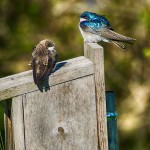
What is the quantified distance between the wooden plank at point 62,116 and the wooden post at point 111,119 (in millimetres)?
399

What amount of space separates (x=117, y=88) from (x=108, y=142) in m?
4.03

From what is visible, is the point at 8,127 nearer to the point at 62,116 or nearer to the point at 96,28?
the point at 62,116

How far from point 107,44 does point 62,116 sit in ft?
14.9

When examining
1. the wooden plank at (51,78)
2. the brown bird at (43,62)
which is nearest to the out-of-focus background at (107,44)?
the brown bird at (43,62)

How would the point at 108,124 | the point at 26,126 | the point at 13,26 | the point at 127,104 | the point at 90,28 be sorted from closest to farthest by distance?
the point at 26,126 → the point at 108,124 → the point at 90,28 → the point at 13,26 → the point at 127,104

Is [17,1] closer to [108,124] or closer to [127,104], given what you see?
[127,104]

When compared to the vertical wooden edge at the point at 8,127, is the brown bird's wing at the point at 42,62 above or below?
above

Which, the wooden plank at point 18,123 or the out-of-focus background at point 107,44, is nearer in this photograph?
the wooden plank at point 18,123

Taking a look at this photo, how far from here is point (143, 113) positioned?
9.05m

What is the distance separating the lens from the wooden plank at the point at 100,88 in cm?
444

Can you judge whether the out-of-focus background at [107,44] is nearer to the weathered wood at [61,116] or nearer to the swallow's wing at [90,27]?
the swallow's wing at [90,27]

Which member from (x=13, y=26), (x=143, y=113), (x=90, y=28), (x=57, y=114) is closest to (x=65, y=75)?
(x=57, y=114)

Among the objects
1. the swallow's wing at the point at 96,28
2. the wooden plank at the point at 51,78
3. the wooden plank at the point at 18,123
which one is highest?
the swallow's wing at the point at 96,28

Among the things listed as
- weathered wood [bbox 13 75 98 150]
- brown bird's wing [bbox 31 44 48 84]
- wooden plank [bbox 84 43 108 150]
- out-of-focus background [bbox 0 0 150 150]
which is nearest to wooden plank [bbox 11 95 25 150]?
weathered wood [bbox 13 75 98 150]
